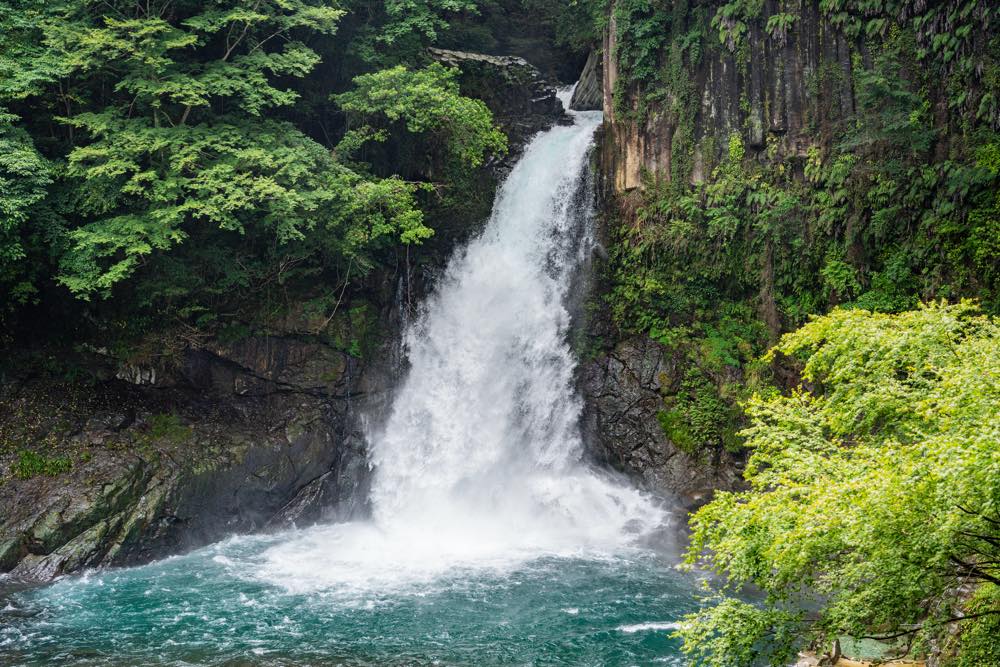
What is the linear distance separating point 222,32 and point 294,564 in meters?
12.5

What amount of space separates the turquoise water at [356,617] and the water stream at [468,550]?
4 centimetres

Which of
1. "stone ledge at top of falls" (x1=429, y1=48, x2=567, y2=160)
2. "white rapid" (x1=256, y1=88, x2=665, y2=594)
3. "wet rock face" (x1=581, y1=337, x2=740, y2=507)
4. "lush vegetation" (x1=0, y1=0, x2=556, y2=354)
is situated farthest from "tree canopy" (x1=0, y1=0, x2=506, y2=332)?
"wet rock face" (x1=581, y1=337, x2=740, y2=507)

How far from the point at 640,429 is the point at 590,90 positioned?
11.6 m

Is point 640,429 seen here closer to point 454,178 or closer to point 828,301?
point 828,301

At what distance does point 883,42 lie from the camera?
1664cm

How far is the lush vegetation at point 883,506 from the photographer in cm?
621

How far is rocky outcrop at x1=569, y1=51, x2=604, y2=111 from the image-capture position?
79.8 feet

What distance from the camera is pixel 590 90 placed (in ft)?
80.8

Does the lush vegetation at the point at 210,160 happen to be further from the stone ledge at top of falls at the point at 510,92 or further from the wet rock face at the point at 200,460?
the stone ledge at top of falls at the point at 510,92

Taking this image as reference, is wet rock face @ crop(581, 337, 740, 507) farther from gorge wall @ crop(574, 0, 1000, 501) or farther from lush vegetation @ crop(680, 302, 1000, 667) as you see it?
lush vegetation @ crop(680, 302, 1000, 667)

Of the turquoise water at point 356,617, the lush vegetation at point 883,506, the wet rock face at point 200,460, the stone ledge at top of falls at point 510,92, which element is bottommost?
the turquoise water at point 356,617

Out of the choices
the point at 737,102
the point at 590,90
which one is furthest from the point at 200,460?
the point at 590,90

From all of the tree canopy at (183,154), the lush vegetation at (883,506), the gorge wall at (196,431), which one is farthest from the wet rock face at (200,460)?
the lush vegetation at (883,506)

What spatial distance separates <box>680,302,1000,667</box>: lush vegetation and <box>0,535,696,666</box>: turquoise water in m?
4.37
